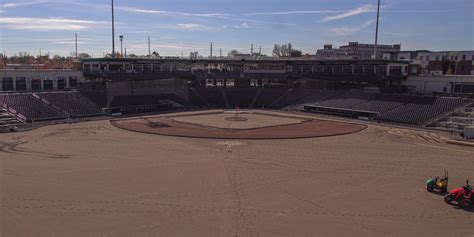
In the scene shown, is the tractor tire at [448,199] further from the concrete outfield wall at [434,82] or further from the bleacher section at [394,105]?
the concrete outfield wall at [434,82]

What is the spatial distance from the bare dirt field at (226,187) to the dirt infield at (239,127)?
170 inches

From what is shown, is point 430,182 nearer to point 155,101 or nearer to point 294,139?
point 294,139

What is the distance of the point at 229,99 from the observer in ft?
254

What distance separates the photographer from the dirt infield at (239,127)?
45.6 m

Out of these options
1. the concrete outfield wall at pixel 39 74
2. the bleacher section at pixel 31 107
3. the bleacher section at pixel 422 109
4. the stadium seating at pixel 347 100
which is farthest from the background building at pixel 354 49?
the bleacher section at pixel 31 107

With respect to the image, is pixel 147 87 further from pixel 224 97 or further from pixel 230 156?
pixel 230 156

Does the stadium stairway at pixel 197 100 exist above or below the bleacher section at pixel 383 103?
below

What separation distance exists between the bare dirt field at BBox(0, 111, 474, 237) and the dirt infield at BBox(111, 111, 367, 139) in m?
4.31

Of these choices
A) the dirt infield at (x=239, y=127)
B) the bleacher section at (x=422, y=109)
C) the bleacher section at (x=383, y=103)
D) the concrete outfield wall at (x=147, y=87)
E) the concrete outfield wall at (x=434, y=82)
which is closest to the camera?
the dirt infield at (x=239, y=127)

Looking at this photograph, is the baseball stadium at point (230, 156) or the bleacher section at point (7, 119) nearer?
the baseball stadium at point (230, 156)

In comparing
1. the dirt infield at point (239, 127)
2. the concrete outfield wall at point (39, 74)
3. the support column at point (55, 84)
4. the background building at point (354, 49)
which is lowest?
the dirt infield at point (239, 127)

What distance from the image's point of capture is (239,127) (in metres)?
50.8

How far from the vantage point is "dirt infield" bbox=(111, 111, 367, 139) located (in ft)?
149

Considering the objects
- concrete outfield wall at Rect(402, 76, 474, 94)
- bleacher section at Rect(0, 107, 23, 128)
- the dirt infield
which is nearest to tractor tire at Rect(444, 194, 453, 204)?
the dirt infield
